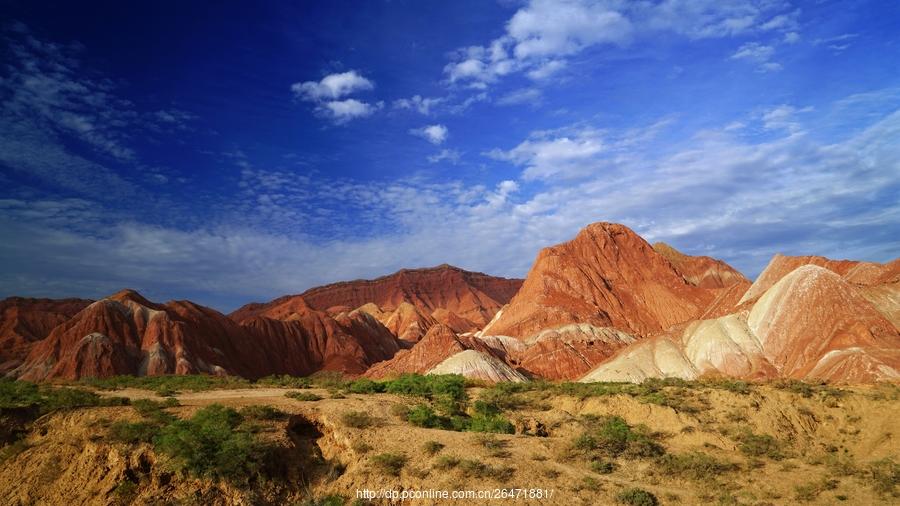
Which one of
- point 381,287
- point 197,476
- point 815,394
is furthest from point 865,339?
point 381,287

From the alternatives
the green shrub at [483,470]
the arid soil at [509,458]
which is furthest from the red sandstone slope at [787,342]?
the green shrub at [483,470]

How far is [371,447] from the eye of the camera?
1552 centimetres

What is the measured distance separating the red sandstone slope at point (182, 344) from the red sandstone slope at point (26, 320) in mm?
13017

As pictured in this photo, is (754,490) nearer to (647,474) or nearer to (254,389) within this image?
(647,474)

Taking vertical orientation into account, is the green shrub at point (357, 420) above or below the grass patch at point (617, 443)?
above

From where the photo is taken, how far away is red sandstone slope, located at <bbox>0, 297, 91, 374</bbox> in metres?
81.1

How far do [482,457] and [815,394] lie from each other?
586 inches

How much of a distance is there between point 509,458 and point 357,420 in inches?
191

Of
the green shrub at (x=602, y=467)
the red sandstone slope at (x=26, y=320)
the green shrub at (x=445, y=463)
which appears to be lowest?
the green shrub at (x=602, y=467)

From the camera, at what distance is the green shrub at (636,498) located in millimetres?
12953

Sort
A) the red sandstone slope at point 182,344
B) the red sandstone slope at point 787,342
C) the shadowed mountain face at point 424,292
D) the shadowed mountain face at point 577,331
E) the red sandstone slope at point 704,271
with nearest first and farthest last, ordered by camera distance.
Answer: the red sandstone slope at point 787,342
the shadowed mountain face at point 577,331
the red sandstone slope at point 182,344
the red sandstone slope at point 704,271
the shadowed mountain face at point 424,292

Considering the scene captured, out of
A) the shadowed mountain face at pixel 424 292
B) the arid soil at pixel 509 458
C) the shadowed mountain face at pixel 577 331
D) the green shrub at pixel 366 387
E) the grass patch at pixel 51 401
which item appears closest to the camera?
the arid soil at pixel 509 458

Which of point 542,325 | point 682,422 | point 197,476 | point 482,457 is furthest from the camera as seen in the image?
point 542,325

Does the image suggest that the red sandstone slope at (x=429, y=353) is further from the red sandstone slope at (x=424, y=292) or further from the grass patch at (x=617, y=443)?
the red sandstone slope at (x=424, y=292)
